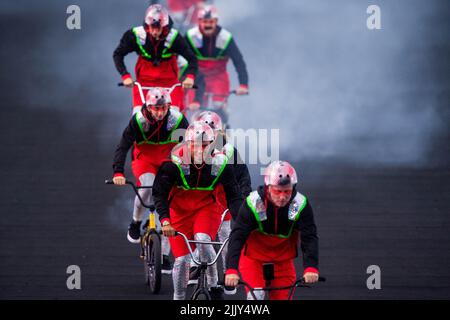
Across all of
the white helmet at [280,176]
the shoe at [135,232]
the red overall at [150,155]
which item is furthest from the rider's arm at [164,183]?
the shoe at [135,232]

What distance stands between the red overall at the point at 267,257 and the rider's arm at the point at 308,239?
264mm

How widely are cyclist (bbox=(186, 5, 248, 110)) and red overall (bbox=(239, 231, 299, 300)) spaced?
8.22m

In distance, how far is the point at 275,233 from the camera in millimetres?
10953

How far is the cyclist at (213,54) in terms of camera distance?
63.9 feet

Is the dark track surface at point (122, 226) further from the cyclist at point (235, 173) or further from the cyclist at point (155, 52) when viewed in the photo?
the cyclist at point (155, 52)

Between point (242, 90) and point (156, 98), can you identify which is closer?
point (156, 98)

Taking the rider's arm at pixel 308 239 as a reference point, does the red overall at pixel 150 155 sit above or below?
above

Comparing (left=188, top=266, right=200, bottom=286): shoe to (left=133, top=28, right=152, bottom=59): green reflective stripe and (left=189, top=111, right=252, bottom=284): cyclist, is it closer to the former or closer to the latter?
(left=189, top=111, right=252, bottom=284): cyclist

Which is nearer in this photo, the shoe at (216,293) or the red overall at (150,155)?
the shoe at (216,293)

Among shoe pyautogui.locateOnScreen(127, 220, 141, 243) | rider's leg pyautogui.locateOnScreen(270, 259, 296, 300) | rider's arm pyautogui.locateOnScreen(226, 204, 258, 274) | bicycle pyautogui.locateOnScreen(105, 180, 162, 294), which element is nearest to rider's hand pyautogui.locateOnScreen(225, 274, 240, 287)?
rider's arm pyautogui.locateOnScreen(226, 204, 258, 274)

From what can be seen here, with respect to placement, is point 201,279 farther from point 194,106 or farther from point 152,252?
point 194,106

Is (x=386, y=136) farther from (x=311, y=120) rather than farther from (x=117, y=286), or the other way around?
(x=117, y=286)

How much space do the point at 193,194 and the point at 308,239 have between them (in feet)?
6.44

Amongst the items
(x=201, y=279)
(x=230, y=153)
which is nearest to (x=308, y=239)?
(x=201, y=279)
